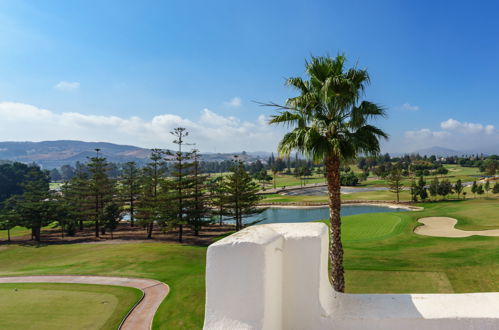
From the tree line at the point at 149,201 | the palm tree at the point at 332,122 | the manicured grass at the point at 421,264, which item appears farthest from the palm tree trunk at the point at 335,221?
the tree line at the point at 149,201

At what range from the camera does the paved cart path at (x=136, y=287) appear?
10.1 metres

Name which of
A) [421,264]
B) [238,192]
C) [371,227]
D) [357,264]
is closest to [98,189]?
[238,192]

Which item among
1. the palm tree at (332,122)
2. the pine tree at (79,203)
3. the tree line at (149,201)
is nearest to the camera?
the palm tree at (332,122)

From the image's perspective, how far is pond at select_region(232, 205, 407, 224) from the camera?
160ft

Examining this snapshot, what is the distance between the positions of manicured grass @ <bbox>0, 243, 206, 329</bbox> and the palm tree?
252 inches

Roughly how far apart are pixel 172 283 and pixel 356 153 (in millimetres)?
11067

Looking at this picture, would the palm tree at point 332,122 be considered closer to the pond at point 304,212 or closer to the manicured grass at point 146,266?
the manicured grass at point 146,266

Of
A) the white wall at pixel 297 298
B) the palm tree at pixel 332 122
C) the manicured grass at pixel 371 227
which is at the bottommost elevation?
the manicured grass at pixel 371 227

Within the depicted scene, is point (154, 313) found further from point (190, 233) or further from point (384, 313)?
point (190, 233)

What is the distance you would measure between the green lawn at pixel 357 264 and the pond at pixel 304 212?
22.5 m

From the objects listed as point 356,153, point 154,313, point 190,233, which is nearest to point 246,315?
point 356,153

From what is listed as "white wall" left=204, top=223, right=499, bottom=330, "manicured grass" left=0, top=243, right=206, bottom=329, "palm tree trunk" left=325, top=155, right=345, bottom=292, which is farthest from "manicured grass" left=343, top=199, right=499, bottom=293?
"white wall" left=204, top=223, right=499, bottom=330

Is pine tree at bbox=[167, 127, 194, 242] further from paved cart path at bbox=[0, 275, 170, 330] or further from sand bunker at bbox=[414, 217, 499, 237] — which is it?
sand bunker at bbox=[414, 217, 499, 237]

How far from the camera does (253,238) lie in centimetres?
278
